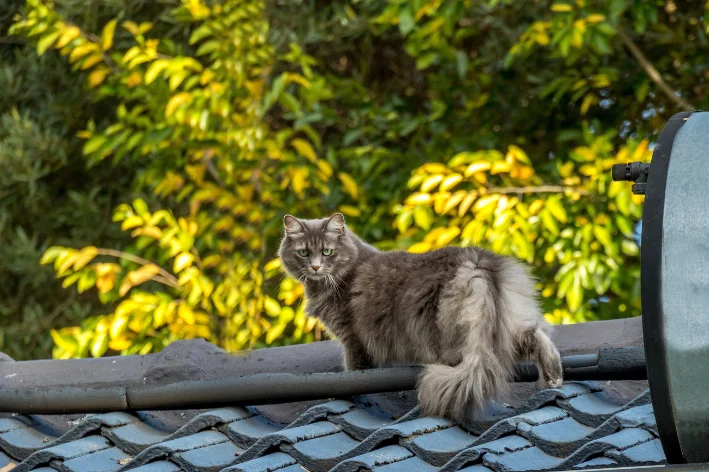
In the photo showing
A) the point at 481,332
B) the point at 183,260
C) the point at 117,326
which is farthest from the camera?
the point at 183,260

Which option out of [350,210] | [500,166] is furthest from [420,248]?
[350,210]

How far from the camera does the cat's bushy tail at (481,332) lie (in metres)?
2.32

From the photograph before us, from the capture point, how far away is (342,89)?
19.9ft

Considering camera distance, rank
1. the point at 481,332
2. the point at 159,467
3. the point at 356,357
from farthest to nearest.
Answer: the point at 356,357 < the point at 481,332 < the point at 159,467

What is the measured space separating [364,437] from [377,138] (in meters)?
3.73

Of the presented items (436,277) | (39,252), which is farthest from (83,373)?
(39,252)

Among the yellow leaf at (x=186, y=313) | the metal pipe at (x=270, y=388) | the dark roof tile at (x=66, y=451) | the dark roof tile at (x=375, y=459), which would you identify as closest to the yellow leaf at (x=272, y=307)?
the yellow leaf at (x=186, y=313)

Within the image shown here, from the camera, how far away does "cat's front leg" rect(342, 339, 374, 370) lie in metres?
2.94

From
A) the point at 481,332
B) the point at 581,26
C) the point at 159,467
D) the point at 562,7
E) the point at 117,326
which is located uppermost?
the point at 562,7

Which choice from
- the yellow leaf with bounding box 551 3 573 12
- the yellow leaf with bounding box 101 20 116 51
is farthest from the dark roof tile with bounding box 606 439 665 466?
the yellow leaf with bounding box 101 20 116 51

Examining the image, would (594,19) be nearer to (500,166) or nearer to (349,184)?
(500,166)

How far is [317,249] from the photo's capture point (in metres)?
3.20

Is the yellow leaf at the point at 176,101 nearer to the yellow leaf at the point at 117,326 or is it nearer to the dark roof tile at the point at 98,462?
the yellow leaf at the point at 117,326

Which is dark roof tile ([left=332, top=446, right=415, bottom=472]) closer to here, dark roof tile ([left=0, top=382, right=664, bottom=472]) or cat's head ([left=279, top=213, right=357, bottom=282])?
dark roof tile ([left=0, top=382, right=664, bottom=472])
